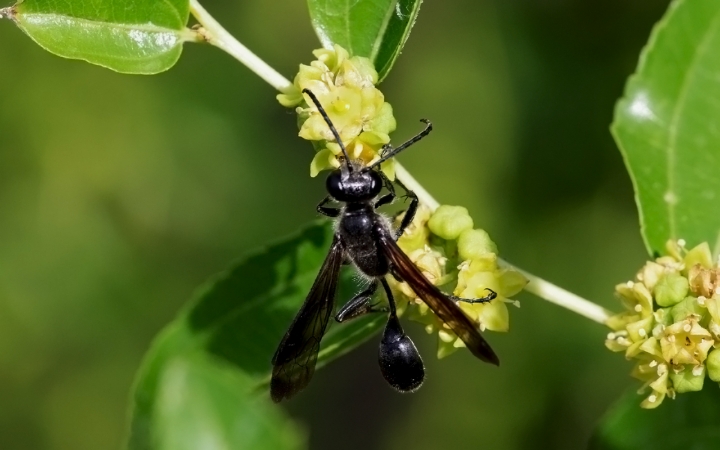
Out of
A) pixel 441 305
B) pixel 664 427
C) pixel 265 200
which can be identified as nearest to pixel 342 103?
pixel 441 305

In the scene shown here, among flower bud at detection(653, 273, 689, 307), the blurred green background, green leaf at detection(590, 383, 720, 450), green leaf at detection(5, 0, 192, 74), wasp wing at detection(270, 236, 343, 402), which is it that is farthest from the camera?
the blurred green background

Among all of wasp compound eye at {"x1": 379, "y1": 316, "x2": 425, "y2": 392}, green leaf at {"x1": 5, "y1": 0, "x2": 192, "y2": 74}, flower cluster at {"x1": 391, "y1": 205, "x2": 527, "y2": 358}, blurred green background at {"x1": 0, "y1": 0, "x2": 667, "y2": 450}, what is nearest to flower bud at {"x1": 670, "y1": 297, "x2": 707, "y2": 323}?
flower cluster at {"x1": 391, "y1": 205, "x2": 527, "y2": 358}

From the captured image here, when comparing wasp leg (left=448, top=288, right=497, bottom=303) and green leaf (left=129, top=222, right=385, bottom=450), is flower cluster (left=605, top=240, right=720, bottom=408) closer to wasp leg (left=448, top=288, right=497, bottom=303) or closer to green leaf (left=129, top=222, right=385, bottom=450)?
wasp leg (left=448, top=288, right=497, bottom=303)

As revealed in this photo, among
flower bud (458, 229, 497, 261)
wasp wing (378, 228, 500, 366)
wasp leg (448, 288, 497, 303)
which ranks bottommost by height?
wasp leg (448, 288, 497, 303)

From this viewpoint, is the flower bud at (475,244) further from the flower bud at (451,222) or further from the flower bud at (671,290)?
the flower bud at (671,290)

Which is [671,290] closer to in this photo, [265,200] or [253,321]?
[253,321]

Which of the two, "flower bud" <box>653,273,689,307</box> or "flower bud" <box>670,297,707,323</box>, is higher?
"flower bud" <box>653,273,689,307</box>
